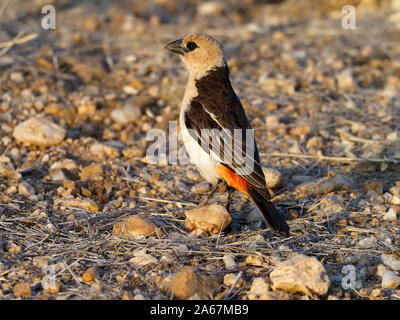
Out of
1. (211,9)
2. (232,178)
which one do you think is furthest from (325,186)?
(211,9)

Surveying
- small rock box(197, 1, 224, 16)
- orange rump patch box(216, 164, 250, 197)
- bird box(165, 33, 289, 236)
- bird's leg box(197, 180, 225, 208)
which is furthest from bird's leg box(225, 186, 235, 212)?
small rock box(197, 1, 224, 16)

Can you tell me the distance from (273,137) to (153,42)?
2.80m

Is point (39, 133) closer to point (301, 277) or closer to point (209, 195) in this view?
point (209, 195)

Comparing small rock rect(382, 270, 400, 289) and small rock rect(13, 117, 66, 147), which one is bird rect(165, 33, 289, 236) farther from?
small rock rect(13, 117, 66, 147)

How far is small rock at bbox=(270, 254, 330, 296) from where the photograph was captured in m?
3.34

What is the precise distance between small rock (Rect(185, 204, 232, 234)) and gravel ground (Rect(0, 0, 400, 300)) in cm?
9

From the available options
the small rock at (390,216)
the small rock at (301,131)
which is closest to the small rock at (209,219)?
the small rock at (390,216)

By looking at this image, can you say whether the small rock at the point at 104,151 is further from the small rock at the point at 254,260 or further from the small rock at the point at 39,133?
the small rock at the point at 254,260

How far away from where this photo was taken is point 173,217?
14.8 ft

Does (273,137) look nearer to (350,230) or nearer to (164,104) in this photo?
(164,104)

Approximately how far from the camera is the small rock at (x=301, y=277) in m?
3.34
